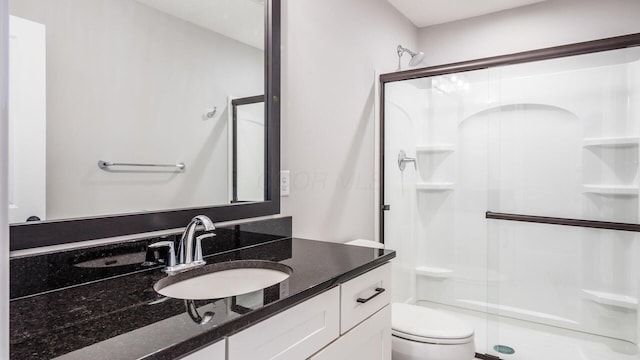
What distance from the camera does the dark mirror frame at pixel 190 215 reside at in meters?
0.94

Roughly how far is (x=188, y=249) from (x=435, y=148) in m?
1.88

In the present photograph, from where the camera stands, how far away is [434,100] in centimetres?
251

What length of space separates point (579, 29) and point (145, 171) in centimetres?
297

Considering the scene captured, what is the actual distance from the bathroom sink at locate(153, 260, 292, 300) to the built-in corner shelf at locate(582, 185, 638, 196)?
194cm

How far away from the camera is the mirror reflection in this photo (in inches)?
36.9

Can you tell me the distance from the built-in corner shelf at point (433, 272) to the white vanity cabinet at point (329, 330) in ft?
4.10

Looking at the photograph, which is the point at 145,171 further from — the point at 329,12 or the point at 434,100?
the point at 434,100

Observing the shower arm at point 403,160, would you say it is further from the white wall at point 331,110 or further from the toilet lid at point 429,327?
the toilet lid at point 429,327

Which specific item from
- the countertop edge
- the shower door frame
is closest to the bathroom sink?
the countertop edge

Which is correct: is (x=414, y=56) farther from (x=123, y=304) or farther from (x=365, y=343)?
(x=123, y=304)

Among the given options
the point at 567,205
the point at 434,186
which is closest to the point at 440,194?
the point at 434,186

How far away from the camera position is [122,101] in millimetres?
1122

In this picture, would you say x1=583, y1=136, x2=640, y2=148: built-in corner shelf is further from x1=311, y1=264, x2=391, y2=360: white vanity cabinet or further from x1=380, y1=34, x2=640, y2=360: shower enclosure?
x1=311, y1=264, x2=391, y2=360: white vanity cabinet
